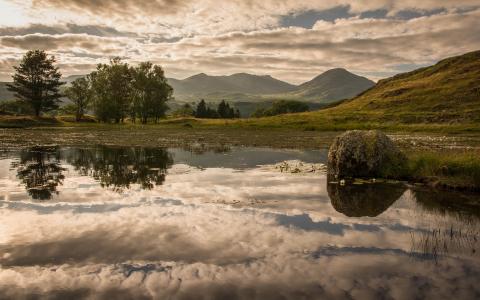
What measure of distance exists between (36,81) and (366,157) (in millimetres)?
113426

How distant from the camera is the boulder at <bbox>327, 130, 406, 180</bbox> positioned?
25.4m

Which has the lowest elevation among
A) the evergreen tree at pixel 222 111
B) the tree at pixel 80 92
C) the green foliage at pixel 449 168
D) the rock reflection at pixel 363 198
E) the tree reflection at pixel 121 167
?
the tree reflection at pixel 121 167

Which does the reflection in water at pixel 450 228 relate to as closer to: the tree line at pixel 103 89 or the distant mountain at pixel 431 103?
the distant mountain at pixel 431 103

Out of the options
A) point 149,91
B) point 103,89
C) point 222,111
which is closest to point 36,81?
point 103,89

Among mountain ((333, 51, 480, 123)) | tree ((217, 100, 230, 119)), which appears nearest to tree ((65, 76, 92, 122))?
tree ((217, 100, 230, 119))

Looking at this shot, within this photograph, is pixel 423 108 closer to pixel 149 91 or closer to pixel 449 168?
pixel 149 91

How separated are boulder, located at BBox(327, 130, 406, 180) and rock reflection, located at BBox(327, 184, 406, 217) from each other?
254 centimetres

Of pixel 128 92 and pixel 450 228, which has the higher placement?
pixel 128 92

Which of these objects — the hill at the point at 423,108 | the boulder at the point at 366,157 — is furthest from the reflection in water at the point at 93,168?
the hill at the point at 423,108

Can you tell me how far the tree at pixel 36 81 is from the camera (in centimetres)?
11219

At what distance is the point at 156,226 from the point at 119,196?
5.58 m

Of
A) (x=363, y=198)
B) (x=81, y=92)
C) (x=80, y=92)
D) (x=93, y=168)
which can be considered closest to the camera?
(x=363, y=198)

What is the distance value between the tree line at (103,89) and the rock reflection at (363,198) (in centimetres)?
10568

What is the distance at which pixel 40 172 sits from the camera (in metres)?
26.0
